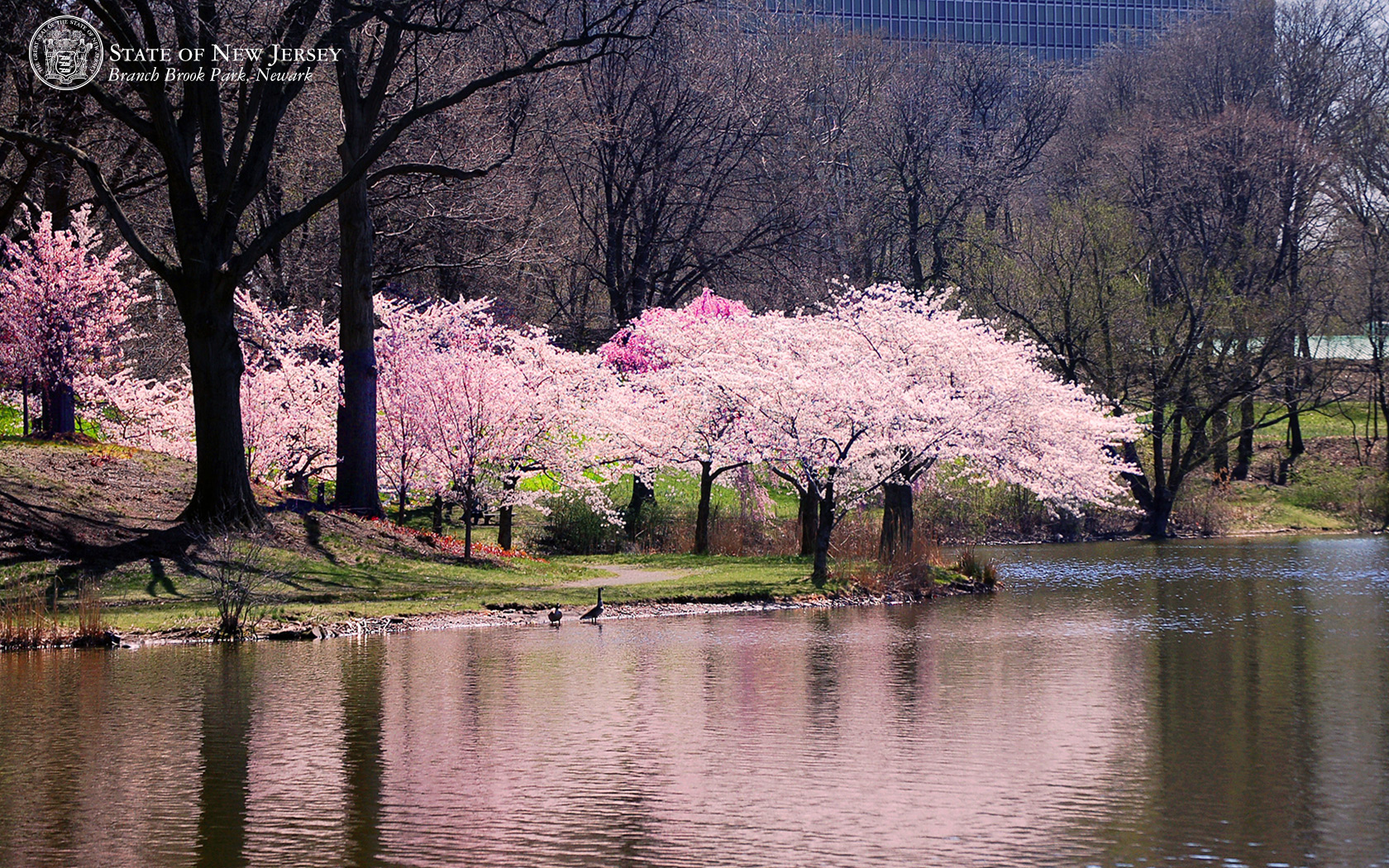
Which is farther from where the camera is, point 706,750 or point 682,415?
point 682,415

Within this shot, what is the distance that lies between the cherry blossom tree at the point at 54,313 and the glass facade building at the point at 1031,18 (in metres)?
99.7

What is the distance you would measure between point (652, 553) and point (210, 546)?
40.2 feet

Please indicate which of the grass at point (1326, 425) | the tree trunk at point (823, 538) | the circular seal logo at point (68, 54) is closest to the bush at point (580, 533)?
the tree trunk at point (823, 538)

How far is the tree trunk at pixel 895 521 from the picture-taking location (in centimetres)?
2972

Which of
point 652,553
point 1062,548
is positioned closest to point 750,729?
point 652,553

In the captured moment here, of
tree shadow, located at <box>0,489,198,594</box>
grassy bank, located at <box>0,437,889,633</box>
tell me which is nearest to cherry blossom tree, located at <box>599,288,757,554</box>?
grassy bank, located at <box>0,437,889,633</box>

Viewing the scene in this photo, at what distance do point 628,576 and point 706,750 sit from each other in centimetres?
1530

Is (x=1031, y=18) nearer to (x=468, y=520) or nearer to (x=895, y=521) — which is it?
(x=895, y=521)

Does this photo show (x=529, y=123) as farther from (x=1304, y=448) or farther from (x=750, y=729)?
(x=1304, y=448)

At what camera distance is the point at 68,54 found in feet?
76.9

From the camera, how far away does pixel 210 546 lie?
22.1m

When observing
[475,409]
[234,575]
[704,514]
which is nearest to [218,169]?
[234,575]

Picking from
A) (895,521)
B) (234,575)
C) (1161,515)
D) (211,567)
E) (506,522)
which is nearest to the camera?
(234,575)

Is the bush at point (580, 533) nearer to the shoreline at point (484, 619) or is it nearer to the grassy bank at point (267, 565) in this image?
the grassy bank at point (267, 565)
